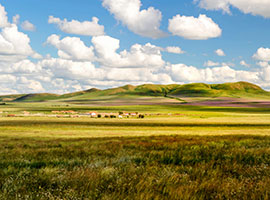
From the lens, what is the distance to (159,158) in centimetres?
948

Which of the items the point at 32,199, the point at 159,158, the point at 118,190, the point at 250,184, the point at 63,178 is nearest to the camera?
the point at 32,199

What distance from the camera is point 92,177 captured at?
246 inches

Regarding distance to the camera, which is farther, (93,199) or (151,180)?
(151,180)

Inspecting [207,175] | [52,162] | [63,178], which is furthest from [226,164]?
[52,162]

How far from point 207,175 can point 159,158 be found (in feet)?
9.18

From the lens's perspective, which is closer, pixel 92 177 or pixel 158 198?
pixel 158 198

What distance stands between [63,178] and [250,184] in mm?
4124

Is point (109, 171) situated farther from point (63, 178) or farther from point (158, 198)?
point (158, 198)

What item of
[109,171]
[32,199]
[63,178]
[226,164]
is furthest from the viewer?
[226,164]

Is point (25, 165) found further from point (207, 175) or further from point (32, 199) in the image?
point (207, 175)

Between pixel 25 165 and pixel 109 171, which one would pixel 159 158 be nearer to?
pixel 109 171

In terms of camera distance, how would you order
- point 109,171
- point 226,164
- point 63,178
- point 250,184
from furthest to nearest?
point 226,164
point 109,171
point 63,178
point 250,184

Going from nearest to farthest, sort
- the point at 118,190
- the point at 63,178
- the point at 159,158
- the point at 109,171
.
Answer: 1. the point at 118,190
2. the point at 63,178
3. the point at 109,171
4. the point at 159,158

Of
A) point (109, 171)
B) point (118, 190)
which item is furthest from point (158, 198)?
point (109, 171)
